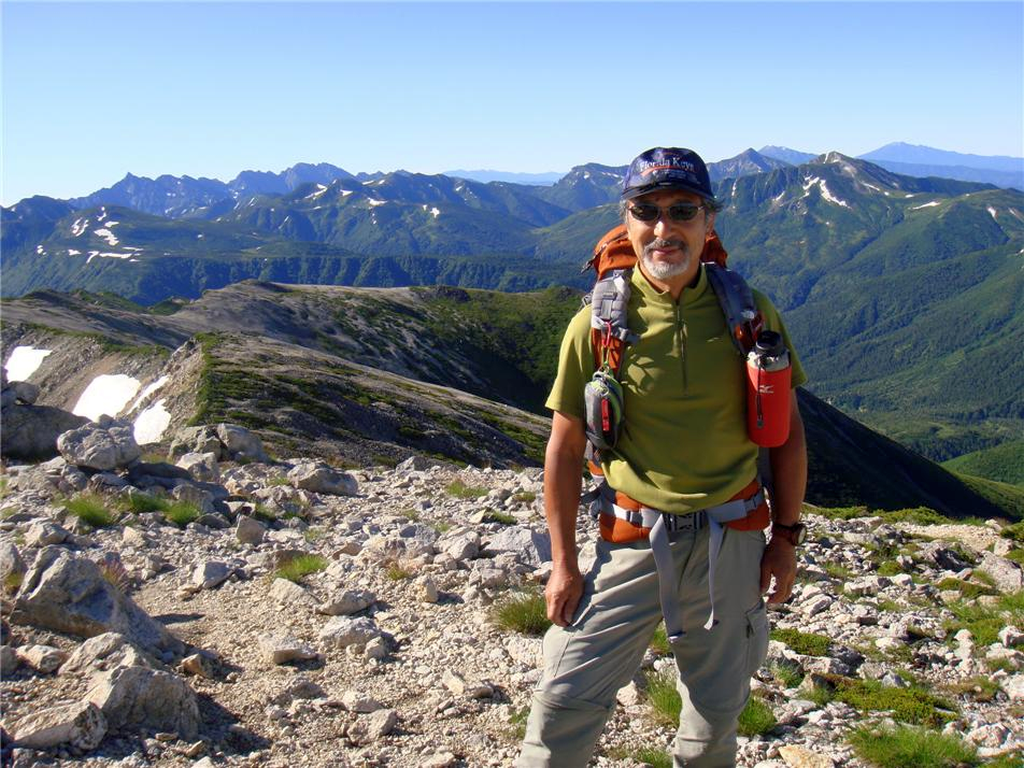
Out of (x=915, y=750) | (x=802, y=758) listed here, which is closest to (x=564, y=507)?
(x=802, y=758)

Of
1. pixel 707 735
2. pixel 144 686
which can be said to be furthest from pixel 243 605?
pixel 707 735

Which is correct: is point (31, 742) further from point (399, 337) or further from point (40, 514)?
point (399, 337)

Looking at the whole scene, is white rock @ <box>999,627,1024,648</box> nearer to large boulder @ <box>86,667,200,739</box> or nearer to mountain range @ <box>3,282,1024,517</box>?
large boulder @ <box>86,667,200,739</box>

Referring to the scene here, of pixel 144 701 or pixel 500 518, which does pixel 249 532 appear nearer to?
pixel 500 518

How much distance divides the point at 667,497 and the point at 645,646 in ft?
3.46

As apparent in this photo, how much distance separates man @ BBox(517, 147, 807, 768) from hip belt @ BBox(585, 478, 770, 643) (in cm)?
1

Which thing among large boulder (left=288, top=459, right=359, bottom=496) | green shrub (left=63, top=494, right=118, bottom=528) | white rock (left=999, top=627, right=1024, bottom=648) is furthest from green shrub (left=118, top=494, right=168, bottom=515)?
white rock (left=999, top=627, right=1024, bottom=648)

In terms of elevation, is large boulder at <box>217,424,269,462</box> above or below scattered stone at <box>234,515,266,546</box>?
below

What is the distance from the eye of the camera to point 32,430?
74.9 ft

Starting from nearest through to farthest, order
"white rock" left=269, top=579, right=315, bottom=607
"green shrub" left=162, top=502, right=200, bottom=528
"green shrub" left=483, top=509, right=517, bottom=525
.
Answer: "white rock" left=269, top=579, right=315, bottom=607, "green shrub" left=162, top=502, right=200, bottom=528, "green shrub" left=483, top=509, right=517, bottom=525

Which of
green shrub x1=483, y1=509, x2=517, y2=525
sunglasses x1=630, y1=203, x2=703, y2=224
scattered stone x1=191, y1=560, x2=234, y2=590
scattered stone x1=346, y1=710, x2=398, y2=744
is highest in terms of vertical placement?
sunglasses x1=630, y1=203, x2=703, y2=224

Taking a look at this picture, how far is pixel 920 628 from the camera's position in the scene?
10.2m

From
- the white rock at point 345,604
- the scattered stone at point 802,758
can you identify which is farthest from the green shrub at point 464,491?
the scattered stone at point 802,758

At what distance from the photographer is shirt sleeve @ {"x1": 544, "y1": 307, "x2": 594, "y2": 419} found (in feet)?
18.1
